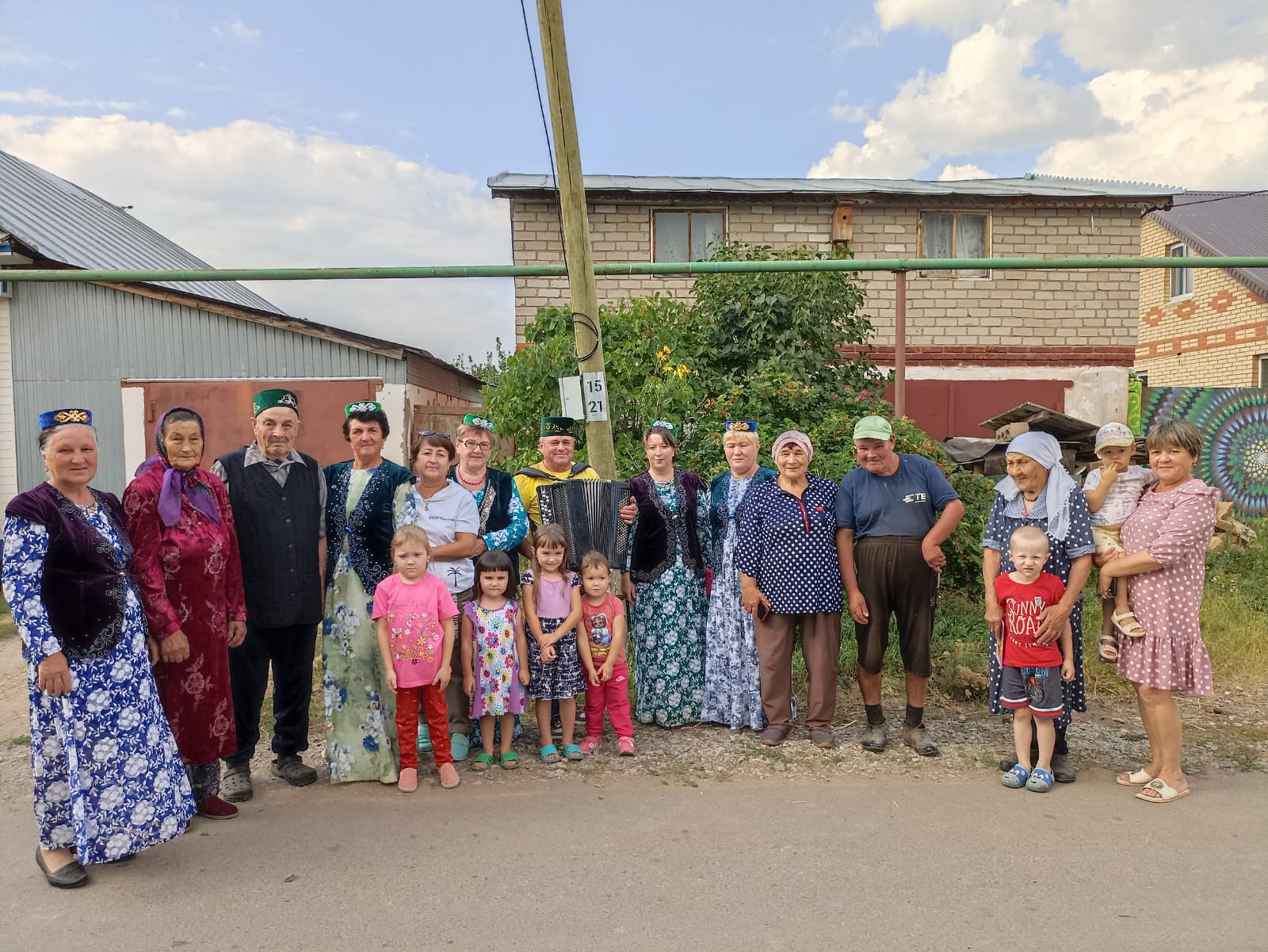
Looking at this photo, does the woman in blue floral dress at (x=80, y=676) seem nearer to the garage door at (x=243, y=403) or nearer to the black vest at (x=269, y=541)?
the black vest at (x=269, y=541)

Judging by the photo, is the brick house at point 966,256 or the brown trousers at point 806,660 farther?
the brick house at point 966,256

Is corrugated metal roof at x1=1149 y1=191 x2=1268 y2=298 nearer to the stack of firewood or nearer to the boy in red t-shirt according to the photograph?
the stack of firewood

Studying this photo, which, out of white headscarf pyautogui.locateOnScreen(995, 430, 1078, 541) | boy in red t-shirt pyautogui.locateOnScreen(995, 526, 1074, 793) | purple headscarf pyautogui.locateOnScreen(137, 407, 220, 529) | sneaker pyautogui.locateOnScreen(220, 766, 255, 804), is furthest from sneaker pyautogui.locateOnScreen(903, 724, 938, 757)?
purple headscarf pyautogui.locateOnScreen(137, 407, 220, 529)

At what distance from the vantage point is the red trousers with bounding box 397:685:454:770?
4.20 m

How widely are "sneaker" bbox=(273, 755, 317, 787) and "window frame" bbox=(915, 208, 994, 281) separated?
1184 cm

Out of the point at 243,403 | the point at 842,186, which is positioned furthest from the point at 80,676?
the point at 842,186

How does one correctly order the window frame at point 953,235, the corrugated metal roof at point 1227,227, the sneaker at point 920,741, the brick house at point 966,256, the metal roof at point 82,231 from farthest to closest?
the corrugated metal roof at point 1227,227 → the window frame at point 953,235 → the brick house at point 966,256 → the metal roof at point 82,231 → the sneaker at point 920,741

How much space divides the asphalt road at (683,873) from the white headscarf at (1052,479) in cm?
121

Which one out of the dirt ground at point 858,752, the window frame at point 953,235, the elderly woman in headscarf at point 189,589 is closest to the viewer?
the elderly woman in headscarf at point 189,589

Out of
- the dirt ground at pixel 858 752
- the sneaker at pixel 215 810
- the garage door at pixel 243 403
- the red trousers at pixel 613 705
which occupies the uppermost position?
the garage door at pixel 243 403

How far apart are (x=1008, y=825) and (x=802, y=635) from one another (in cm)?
143

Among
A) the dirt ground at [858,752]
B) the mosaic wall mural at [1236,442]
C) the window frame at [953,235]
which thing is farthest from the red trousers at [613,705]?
the window frame at [953,235]

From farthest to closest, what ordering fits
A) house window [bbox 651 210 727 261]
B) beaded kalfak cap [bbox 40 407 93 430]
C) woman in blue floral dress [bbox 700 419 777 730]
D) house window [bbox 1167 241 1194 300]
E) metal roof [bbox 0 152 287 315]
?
house window [bbox 1167 241 1194 300] → house window [bbox 651 210 727 261] → metal roof [bbox 0 152 287 315] → woman in blue floral dress [bbox 700 419 777 730] → beaded kalfak cap [bbox 40 407 93 430]

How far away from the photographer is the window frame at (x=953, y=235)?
13672 mm
